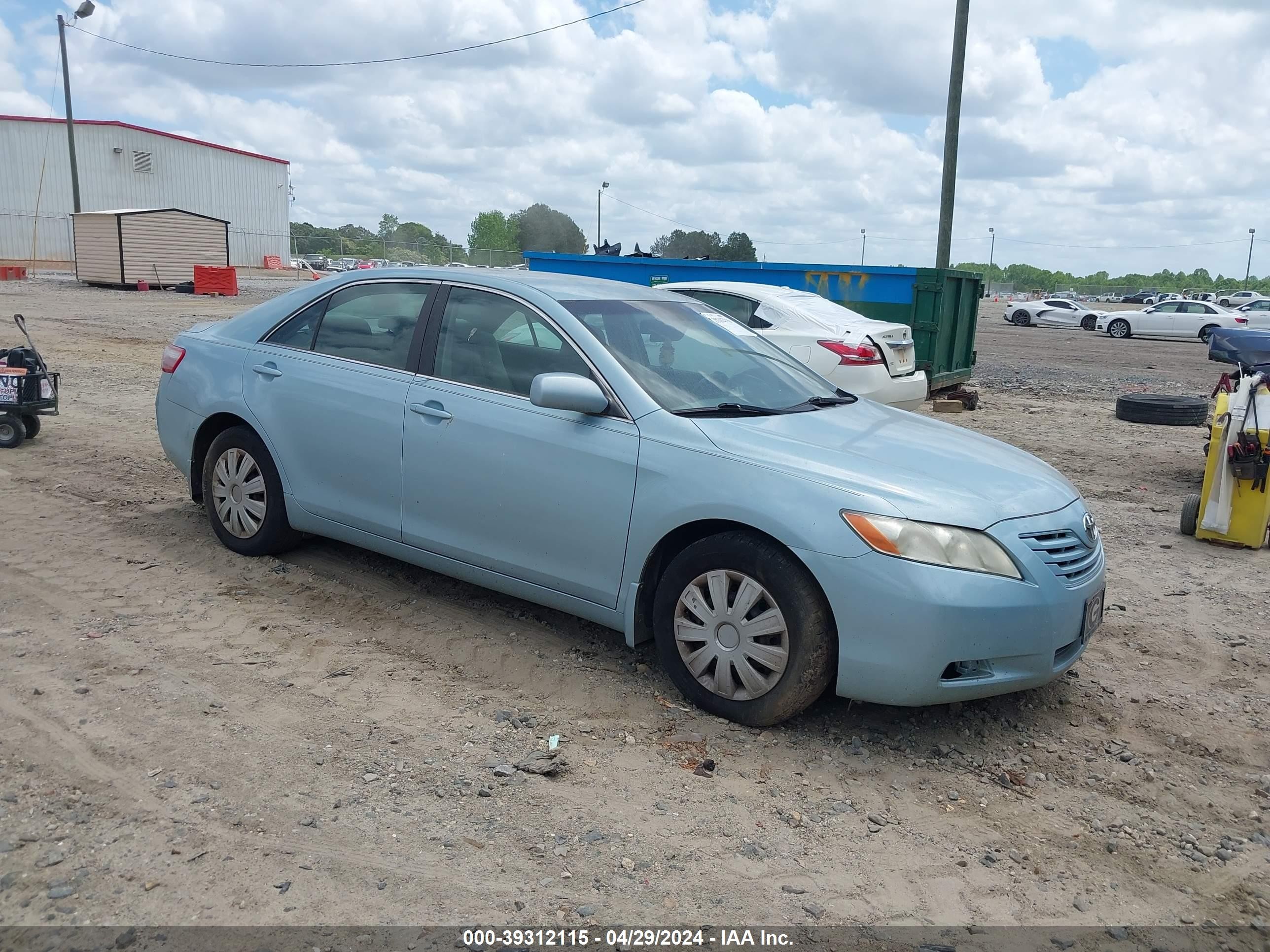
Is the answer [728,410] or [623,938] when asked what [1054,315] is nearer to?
[728,410]

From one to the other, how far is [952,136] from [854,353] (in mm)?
8646

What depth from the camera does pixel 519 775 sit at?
11.8ft

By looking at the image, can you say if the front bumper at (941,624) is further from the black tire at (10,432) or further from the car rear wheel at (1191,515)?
the black tire at (10,432)

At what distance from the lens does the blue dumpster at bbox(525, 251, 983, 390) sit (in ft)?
42.3

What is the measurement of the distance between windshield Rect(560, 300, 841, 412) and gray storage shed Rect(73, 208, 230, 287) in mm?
31815

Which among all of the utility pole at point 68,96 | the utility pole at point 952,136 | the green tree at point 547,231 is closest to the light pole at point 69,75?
the utility pole at point 68,96

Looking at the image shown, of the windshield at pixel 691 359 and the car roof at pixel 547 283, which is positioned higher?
the car roof at pixel 547 283

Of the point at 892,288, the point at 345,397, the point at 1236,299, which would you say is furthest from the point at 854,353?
the point at 1236,299

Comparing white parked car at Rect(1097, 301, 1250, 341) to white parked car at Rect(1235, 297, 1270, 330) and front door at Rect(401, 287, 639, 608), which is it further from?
front door at Rect(401, 287, 639, 608)

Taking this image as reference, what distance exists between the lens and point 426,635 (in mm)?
4777

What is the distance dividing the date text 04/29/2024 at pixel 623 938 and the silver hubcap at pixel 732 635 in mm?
1169

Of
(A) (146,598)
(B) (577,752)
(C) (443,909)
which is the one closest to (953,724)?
(B) (577,752)

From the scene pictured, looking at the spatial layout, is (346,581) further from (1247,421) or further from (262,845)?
(1247,421)

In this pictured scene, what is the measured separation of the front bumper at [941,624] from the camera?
3611 millimetres
